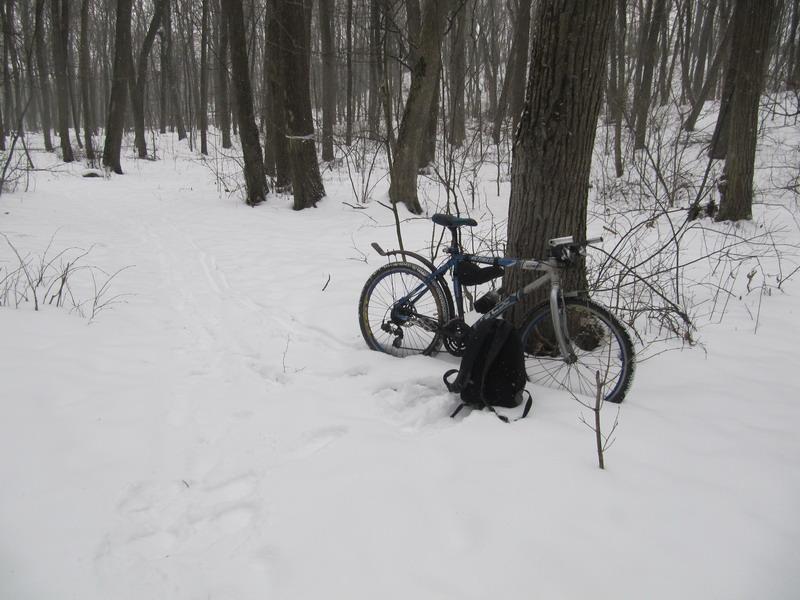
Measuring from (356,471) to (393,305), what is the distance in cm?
154

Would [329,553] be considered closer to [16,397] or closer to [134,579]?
[134,579]

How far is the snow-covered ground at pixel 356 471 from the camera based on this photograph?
1.63m

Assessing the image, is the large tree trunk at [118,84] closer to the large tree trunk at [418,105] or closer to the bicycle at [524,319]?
the large tree trunk at [418,105]

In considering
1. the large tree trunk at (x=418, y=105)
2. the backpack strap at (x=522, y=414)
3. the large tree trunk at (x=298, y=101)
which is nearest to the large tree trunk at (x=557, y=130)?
the backpack strap at (x=522, y=414)

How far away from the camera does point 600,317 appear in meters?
2.59

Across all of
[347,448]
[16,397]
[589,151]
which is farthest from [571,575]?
[16,397]

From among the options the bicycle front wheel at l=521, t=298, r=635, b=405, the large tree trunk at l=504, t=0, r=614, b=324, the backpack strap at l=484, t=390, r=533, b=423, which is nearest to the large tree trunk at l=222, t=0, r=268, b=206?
the large tree trunk at l=504, t=0, r=614, b=324

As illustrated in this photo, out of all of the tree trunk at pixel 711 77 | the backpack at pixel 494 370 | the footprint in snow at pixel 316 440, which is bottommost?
the footprint in snow at pixel 316 440

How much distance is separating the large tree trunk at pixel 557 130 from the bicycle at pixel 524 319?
1.07 ft

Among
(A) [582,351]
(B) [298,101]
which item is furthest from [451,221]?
(B) [298,101]

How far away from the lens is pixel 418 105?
7348 millimetres

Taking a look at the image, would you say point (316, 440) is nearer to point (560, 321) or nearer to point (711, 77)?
point (560, 321)

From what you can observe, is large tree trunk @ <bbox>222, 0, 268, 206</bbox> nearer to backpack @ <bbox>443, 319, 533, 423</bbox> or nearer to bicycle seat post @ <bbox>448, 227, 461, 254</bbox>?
bicycle seat post @ <bbox>448, 227, 461, 254</bbox>

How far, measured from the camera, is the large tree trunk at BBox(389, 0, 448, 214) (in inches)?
273
